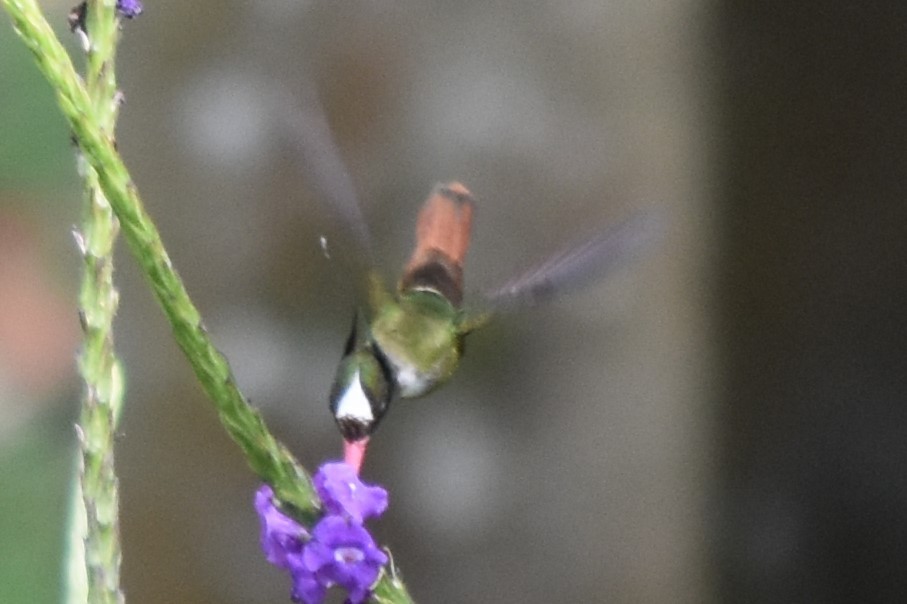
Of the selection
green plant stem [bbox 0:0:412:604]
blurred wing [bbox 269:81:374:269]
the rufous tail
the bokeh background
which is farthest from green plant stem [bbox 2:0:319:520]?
the bokeh background

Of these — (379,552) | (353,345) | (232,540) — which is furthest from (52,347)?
(379,552)

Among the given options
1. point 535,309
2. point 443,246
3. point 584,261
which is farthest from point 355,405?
point 535,309

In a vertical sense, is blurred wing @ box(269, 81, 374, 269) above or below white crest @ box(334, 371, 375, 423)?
above

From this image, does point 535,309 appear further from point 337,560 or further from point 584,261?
point 337,560

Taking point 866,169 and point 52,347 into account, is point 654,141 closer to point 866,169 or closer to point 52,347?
point 866,169

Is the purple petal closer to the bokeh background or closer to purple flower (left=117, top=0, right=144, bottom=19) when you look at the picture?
purple flower (left=117, top=0, right=144, bottom=19)

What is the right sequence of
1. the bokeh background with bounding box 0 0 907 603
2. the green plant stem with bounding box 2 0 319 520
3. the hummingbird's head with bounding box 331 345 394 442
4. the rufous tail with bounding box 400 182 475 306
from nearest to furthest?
the green plant stem with bounding box 2 0 319 520
the hummingbird's head with bounding box 331 345 394 442
the rufous tail with bounding box 400 182 475 306
the bokeh background with bounding box 0 0 907 603

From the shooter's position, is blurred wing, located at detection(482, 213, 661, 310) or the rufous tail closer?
blurred wing, located at detection(482, 213, 661, 310)

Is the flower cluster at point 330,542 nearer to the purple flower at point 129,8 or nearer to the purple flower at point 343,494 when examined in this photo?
the purple flower at point 343,494
